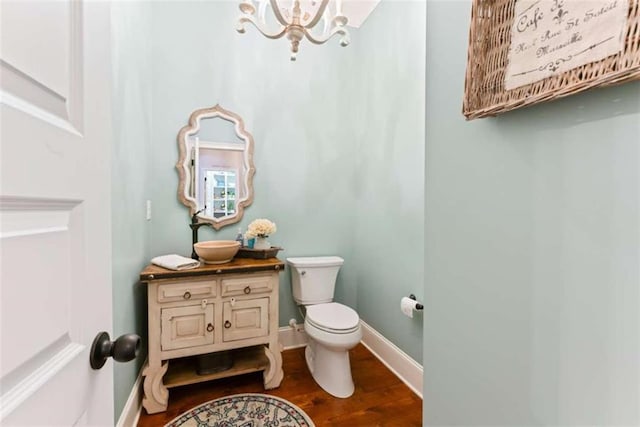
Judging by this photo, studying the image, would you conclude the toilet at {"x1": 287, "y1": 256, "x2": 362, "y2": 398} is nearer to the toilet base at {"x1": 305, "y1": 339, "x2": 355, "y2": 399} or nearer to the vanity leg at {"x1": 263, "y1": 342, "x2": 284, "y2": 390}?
the toilet base at {"x1": 305, "y1": 339, "x2": 355, "y2": 399}

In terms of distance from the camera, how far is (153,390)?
5.34 ft

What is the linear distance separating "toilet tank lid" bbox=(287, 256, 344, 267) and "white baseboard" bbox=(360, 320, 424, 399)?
642 mm

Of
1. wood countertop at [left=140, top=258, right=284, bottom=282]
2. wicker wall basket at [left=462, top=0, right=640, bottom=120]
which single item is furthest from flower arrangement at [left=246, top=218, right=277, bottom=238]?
wicker wall basket at [left=462, top=0, right=640, bottom=120]

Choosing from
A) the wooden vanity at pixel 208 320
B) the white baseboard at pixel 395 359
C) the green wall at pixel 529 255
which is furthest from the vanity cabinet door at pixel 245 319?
the green wall at pixel 529 255

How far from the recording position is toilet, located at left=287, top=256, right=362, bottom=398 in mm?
1775

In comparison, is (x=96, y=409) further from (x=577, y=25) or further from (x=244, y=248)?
(x=244, y=248)

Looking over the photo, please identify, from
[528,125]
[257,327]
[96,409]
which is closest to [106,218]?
[96,409]

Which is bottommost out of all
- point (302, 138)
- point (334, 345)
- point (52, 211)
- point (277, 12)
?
point (334, 345)

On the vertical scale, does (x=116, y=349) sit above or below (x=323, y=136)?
below

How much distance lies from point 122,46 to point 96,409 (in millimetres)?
1572

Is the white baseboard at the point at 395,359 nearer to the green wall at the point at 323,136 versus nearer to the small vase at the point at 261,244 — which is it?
the green wall at the point at 323,136

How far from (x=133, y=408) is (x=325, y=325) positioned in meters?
1.13

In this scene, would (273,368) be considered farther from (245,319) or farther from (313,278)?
(313,278)

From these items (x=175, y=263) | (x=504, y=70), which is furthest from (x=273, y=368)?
(x=504, y=70)
